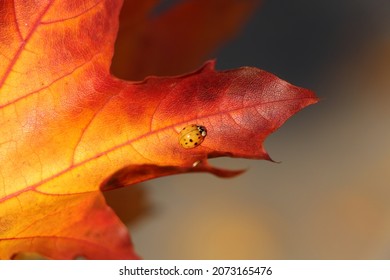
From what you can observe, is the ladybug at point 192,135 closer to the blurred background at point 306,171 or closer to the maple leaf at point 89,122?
the maple leaf at point 89,122

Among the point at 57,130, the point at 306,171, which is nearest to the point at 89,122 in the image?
the point at 57,130

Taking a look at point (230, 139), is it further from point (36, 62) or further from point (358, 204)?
point (358, 204)

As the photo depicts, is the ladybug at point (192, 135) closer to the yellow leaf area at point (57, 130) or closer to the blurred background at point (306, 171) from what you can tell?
the yellow leaf area at point (57, 130)

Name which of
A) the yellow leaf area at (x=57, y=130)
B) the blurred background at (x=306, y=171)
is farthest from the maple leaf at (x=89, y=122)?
the blurred background at (x=306, y=171)

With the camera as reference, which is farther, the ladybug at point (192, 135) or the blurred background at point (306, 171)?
the blurred background at point (306, 171)

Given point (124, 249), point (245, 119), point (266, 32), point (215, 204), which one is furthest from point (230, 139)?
point (266, 32)

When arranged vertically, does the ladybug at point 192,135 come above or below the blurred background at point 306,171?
above

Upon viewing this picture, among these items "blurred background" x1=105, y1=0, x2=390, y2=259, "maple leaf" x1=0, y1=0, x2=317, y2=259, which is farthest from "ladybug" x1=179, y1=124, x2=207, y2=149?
"blurred background" x1=105, y1=0, x2=390, y2=259
